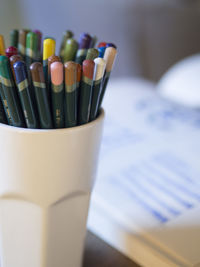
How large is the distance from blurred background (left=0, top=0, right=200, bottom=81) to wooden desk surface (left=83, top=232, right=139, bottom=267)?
980 millimetres

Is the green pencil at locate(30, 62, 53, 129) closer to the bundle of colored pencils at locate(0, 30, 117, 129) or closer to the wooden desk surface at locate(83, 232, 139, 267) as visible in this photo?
the bundle of colored pencils at locate(0, 30, 117, 129)

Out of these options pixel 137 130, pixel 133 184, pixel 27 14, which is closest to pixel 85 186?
pixel 133 184

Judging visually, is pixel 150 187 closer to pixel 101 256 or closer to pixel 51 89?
pixel 101 256

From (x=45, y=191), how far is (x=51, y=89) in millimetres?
74

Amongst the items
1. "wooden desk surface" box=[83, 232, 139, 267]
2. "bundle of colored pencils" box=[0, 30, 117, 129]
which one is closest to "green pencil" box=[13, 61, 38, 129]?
"bundle of colored pencils" box=[0, 30, 117, 129]

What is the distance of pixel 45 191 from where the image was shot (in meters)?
0.25

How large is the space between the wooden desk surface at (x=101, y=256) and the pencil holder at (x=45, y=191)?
0.04m

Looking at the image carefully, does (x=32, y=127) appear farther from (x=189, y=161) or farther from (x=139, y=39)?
(x=139, y=39)

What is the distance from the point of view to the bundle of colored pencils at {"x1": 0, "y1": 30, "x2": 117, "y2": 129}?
0.71 feet

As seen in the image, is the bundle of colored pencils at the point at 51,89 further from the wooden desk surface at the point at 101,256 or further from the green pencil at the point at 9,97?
the wooden desk surface at the point at 101,256

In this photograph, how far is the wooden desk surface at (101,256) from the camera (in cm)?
31

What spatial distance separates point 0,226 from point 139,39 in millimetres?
1107

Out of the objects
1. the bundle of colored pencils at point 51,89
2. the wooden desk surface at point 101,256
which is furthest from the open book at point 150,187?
the bundle of colored pencils at point 51,89

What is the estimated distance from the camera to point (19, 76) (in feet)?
0.71
